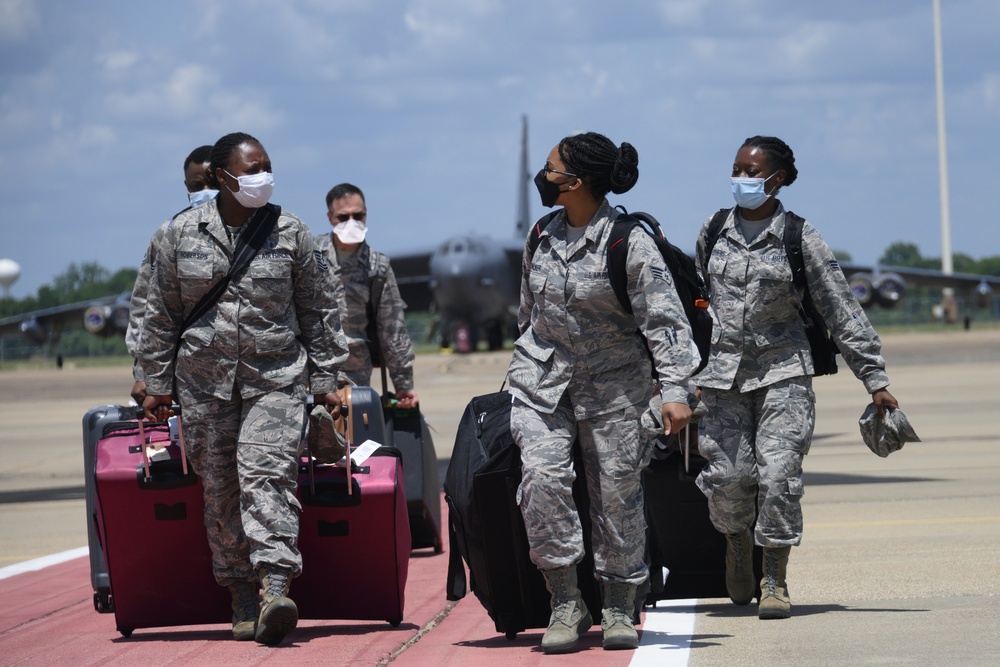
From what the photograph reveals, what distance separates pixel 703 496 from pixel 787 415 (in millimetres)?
588

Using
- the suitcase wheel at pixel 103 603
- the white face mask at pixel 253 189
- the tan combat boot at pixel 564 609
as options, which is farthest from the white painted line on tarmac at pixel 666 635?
the suitcase wheel at pixel 103 603

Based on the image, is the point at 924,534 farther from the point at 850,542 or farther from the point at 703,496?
the point at 703,496

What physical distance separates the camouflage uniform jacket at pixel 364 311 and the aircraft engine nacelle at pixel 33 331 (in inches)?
2307

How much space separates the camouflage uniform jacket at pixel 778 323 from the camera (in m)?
6.27

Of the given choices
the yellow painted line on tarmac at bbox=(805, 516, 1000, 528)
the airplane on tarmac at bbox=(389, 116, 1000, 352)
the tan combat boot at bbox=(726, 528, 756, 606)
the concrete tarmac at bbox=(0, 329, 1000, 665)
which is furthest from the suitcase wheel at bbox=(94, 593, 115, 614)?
the airplane on tarmac at bbox=(389, 116, 1000, 352)

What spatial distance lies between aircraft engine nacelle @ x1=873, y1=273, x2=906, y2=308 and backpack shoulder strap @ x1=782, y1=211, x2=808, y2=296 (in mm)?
55067

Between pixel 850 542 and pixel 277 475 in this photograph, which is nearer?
pixel 277 475

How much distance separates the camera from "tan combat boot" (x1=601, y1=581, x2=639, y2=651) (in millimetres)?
5355

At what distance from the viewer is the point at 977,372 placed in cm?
3288

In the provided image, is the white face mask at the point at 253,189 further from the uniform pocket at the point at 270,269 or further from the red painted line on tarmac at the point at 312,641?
the red painted line on tarmac at the point at 312,641

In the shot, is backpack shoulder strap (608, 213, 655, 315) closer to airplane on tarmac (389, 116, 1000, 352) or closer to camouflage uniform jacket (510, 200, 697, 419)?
camouflage uniform jacket (510, 200, 697, 419)

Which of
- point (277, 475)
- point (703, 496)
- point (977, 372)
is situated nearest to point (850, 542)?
point (703, 496)

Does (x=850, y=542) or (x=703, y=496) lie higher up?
(x=703, y=496)

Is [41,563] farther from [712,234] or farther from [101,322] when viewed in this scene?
[101,322]
